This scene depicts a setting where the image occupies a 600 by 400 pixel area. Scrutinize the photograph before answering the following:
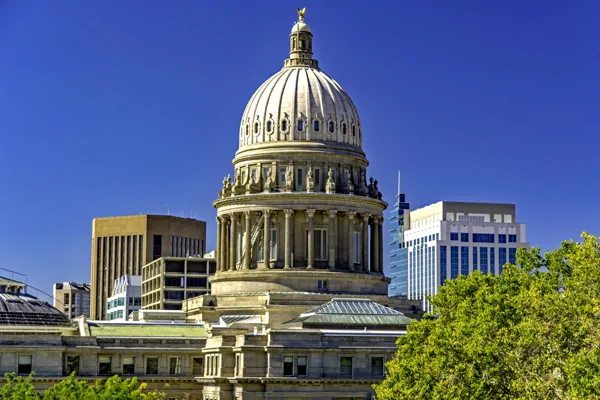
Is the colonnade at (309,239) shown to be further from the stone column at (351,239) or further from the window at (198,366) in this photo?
the window at (198,366)

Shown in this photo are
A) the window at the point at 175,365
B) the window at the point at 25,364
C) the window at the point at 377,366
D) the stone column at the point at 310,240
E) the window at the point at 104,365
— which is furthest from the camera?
the stone column at the point at 310,240

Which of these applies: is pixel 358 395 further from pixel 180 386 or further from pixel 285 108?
pixel 285 108

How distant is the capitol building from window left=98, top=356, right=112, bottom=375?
0.10 m

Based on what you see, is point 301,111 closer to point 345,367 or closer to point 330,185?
point 330,185

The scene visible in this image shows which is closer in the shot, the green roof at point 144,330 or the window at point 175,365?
the window at point 175,365

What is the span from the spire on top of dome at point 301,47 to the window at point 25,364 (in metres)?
49.8

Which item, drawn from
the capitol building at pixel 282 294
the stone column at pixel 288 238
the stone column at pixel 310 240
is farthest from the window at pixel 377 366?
the stone column at pixel 288 238

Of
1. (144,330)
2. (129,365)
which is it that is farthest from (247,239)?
(129,365)

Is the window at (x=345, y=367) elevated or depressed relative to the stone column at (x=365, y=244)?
depressed

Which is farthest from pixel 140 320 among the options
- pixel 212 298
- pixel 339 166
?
pixel 339 166

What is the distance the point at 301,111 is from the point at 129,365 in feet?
120

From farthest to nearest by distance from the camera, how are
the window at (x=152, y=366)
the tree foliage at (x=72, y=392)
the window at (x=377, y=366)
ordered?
the window at (x=152, y=366), the window at (x=377, y=366), the tree foliage at (x=72, y=392)

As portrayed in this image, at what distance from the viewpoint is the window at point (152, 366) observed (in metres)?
130

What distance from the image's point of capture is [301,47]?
506ft
